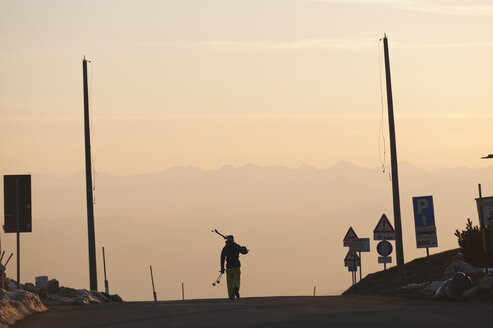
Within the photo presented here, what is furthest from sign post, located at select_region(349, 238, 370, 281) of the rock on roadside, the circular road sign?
the rock on roadside

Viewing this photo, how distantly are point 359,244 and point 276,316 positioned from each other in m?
24.2

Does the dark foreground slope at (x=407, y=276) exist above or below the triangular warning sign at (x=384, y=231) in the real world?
below

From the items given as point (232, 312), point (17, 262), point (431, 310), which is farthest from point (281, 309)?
point (17, 262)

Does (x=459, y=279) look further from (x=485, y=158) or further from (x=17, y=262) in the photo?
(x=17, y=262)

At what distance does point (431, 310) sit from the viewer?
24297 mm

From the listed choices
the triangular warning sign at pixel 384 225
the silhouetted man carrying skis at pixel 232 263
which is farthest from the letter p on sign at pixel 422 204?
the silhouetted man carrying skis at pixel 232 263

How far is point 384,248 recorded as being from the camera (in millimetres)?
42562

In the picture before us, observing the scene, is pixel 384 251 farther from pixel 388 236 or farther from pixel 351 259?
pixel 351 259

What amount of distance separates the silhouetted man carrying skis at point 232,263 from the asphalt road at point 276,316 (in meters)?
7.15

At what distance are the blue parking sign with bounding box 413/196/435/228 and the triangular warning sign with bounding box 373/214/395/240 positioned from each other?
3.51 meters

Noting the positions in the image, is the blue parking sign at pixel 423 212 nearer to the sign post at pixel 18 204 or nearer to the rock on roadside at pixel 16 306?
the sign post at pixel 18 204

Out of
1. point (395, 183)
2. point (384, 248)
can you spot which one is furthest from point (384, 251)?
point (395, 183)

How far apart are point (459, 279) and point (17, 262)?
1399 cm

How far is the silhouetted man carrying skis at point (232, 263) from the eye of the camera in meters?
35.5
